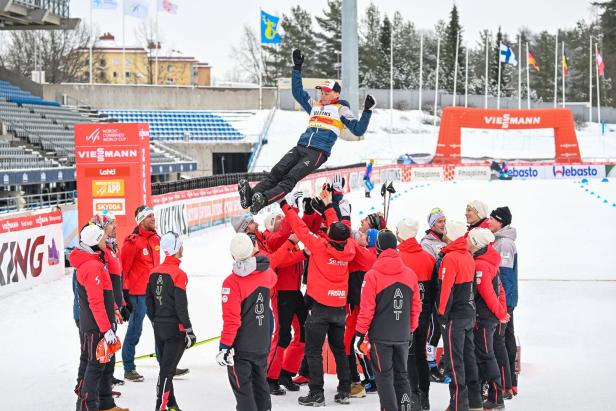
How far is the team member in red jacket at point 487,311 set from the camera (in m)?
8.41

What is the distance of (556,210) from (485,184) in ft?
51.5

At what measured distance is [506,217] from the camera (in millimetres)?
9266

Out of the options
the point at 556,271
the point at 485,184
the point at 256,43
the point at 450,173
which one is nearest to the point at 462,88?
the point at 256,43

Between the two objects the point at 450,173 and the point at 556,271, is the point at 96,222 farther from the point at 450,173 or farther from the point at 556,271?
the point at 450,173

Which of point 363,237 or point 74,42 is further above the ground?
point 74,42

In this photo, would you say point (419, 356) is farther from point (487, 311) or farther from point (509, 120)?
point (509, 120)

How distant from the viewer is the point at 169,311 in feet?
26.1

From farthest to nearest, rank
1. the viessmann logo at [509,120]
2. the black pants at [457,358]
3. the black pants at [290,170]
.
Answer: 1. the viessmann logo at [509,120]
2. the black pants at [290,170]
3. the black pants at [457,358]

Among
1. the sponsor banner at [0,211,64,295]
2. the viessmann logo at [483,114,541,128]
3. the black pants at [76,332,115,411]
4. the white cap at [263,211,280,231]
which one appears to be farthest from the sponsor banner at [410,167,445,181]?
the black pants at [76,332,115,411]

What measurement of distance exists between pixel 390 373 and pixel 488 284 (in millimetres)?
1371

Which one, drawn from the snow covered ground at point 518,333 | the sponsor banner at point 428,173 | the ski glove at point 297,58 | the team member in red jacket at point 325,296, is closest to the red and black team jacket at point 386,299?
the team member in red jacket at point 325,296

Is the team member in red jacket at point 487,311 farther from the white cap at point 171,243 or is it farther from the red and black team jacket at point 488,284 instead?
the white cap at point 171,243

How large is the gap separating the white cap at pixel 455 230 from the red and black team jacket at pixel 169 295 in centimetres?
241

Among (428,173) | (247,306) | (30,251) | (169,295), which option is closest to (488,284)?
(247,306)
